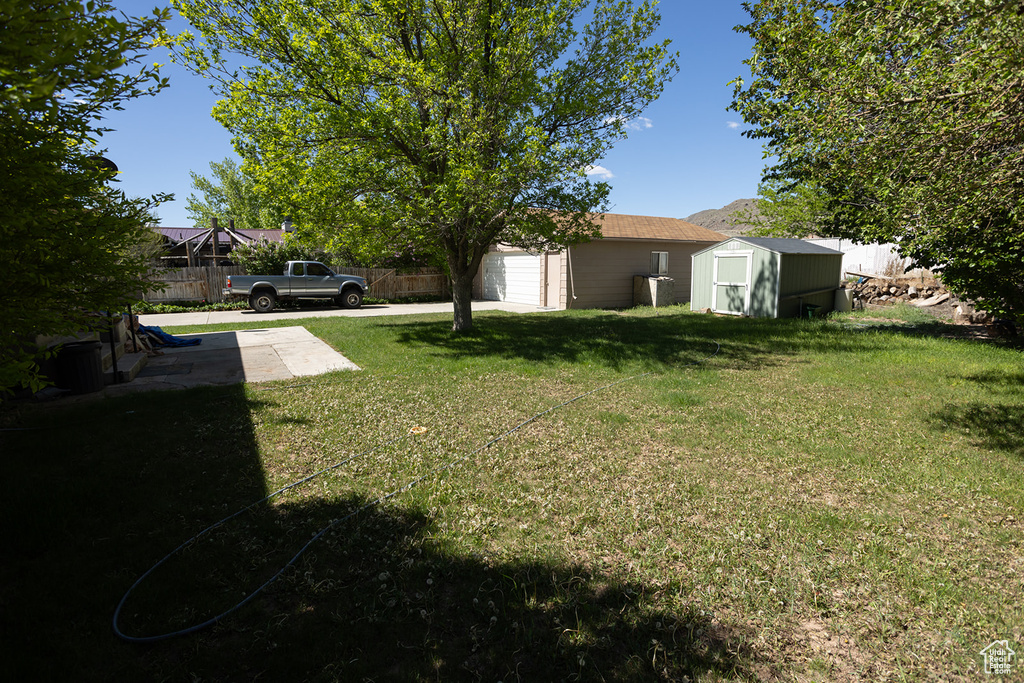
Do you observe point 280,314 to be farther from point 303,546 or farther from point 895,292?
point 895,292

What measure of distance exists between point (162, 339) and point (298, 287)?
7.92 metres

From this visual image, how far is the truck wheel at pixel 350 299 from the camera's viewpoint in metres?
19.0

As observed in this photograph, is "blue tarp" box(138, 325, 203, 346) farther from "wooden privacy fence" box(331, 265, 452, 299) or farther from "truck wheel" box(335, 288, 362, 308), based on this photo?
"wooden privacy fence" box(331, 265, 452, 299)

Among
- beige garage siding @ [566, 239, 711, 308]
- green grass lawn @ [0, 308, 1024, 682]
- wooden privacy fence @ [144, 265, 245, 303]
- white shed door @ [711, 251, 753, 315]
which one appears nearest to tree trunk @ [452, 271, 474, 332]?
green grass lawn @ [0, 308, 1024, 682]

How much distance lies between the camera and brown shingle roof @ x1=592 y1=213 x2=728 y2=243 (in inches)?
754

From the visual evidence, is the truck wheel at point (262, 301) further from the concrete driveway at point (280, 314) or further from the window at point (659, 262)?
the window at point (659, 262)

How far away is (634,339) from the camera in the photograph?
1065 centimetres

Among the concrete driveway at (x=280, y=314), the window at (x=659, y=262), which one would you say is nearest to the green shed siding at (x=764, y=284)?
the window at (x=659, y=262)

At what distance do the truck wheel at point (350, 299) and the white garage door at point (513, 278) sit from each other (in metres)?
6.21

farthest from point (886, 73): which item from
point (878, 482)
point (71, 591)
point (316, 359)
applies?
point (316, 359)

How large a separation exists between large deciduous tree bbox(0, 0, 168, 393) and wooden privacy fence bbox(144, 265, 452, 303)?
16.5 meters

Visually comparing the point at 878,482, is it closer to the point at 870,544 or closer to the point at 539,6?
the point at 870,544

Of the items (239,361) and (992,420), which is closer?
(992,420)

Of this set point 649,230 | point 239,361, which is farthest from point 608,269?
point 239,361
